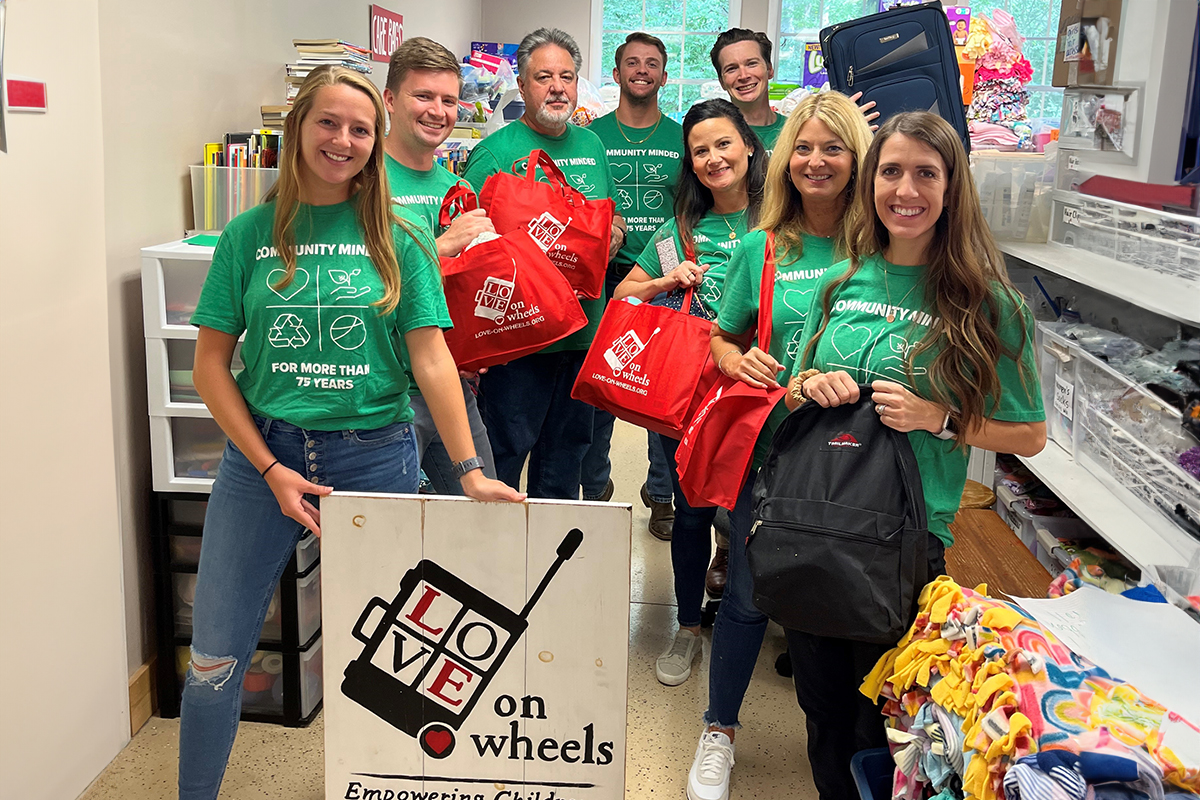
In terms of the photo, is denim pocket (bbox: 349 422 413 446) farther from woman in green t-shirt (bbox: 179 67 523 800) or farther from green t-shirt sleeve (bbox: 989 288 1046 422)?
green t-shirt sleeve (bbox: 989 288 1046 422)

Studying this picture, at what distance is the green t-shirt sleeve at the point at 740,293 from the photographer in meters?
2.12

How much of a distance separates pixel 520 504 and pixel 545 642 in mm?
241

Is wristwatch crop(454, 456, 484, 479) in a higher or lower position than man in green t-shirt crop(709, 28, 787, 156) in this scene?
lower

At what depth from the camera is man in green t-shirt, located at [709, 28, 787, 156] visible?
3.20 metres

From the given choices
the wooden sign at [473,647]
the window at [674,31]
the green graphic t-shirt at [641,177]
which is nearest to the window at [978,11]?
the window at [674,31]

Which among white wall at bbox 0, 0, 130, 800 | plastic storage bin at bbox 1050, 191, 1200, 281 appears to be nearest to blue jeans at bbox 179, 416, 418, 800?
white wall at bbox 0, 0, 130, 800

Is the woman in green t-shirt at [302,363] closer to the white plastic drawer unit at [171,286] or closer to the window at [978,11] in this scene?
the white plastic drawer unit at [171,286]

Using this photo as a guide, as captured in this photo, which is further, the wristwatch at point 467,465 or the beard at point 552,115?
the beard at point 552,115

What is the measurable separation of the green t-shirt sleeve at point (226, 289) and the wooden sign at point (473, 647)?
0.39 meters

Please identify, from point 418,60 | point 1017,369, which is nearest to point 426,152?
point 418,60

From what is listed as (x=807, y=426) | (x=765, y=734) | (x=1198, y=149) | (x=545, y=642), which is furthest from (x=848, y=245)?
(x=765, y=734)

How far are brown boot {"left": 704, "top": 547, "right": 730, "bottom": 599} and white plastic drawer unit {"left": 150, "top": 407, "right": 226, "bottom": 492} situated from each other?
1547mm

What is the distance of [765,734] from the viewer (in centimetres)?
265

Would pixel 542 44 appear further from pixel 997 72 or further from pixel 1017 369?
pixel 997 72
